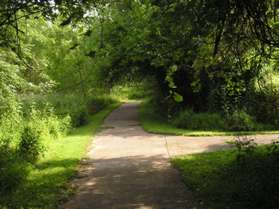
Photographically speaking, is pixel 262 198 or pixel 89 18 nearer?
pixel 262 198

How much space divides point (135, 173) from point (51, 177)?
2.18m

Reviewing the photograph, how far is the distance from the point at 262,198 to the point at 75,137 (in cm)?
1269

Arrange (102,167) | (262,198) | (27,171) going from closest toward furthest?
(262,198), (27,171), (102,167)

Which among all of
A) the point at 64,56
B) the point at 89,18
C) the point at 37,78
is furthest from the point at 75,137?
the point at 64,56

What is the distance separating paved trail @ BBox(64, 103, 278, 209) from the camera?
26.0 feet

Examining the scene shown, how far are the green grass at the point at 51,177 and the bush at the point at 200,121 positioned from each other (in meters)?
5.82

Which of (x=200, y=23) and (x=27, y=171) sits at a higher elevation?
(x=200, y=23)

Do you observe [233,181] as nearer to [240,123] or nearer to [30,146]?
[30,146]

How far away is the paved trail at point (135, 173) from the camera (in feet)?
26.0

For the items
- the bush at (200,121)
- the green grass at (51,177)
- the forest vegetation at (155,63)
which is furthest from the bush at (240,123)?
the green grass at (51,177)

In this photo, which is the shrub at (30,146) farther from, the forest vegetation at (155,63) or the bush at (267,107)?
the bush at (267,107)

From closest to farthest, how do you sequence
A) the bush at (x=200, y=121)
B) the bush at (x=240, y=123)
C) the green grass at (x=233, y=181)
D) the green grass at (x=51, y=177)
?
the green grass at (x=233, y=181) → the green grass at (x=51, y=177) → the bush at (x=240, y=123) → the bush at (x=200, y=121)

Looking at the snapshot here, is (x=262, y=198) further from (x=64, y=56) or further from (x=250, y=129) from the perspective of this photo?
(x=64, y=56)

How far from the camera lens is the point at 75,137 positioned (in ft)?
60.4
